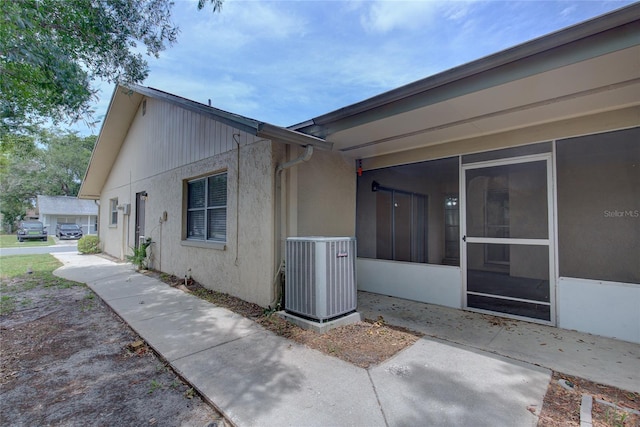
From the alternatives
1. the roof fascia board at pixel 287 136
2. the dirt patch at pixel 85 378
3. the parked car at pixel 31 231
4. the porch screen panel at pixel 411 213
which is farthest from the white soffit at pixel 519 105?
the parked car at pixel 31 231

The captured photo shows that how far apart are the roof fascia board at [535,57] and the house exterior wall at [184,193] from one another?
7.12 ft

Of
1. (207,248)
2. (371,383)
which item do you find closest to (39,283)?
(207,248)

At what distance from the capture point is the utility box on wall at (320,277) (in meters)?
3.83

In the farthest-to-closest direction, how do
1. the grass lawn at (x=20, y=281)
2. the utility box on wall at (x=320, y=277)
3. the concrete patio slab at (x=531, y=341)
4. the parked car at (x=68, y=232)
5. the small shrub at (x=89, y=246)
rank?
the parked car at (x=68, y=232) < the small shrub at (x=89, y=246) < the grass lawn at (x=20, y=281) < the utility box on wall at (x=320, y=277) < the concrete patio slab at (x=531, y=341)

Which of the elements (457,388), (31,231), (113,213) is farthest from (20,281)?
(31,231)

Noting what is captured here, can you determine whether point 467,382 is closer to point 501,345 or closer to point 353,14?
point 501,345

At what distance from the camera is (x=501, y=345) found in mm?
3383

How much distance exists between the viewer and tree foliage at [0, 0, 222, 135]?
4.04m

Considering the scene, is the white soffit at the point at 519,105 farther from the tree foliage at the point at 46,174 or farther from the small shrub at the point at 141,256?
the tree foliage at the point at 46,174

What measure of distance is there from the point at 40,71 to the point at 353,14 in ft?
16.8

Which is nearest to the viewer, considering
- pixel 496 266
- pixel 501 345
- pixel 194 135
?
pixel 501 345

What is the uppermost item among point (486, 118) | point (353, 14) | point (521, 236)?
point (353, 14)

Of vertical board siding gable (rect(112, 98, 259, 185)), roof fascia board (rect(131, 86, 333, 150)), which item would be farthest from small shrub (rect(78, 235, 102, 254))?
roof fascia board (rect(131, 86, 333, 150))

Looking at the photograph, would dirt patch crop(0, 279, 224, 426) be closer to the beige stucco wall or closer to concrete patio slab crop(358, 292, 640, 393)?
the beige stucco wall
